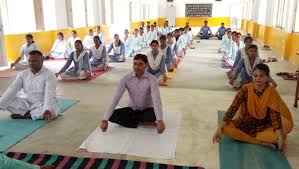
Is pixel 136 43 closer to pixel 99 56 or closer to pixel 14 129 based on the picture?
pixel 99 56

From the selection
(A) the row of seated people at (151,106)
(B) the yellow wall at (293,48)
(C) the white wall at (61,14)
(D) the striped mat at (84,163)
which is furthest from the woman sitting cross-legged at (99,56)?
(B) the yellow wall at (293,48)

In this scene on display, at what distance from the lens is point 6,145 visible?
3.04 m

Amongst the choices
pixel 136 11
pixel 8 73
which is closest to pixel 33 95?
pixel 8 73

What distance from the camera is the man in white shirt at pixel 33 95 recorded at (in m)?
3.68

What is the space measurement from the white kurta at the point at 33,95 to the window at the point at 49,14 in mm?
6691

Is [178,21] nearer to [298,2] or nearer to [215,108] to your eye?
[298,2]

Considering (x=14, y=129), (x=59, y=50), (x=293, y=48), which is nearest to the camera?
(x=14, y=129)

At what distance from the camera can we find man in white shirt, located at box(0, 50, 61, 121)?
3.68m

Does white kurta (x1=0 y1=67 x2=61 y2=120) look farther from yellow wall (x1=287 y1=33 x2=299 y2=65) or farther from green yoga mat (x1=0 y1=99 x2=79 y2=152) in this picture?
yellow wall (x1=287 y1=33 x2=299 y2=65)

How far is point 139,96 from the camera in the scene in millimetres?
3559

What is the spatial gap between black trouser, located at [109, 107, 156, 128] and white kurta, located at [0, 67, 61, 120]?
87cm

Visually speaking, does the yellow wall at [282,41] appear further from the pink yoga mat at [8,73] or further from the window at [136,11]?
the window at [136,11]

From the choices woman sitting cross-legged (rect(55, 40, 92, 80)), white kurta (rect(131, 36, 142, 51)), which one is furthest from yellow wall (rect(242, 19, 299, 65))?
woman sitting cross-legged (rect(55, 40, 92, 80))

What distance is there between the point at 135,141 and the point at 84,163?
2.08ft
